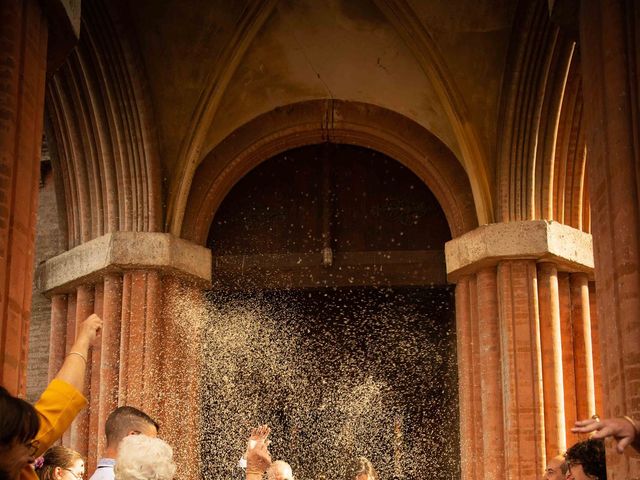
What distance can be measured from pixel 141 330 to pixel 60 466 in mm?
5154

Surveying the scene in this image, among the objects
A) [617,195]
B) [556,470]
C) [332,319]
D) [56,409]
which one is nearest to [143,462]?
[56,409]

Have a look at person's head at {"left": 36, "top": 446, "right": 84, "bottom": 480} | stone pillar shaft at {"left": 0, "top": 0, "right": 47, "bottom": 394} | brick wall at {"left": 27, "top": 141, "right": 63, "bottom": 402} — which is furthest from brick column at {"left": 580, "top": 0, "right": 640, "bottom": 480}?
brick wall at {"left": 27, "top": 141, "right": 63, "bottom": 402}

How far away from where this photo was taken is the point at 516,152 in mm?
10156

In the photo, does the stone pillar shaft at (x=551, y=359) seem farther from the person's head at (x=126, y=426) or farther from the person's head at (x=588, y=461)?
the person's head at (x=126, y=426)

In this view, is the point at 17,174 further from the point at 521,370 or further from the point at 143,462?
the point at 521,370

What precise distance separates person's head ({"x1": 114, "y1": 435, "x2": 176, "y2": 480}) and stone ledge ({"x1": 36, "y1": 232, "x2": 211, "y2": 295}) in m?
6.90

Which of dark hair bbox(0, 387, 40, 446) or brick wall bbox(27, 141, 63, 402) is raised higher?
brick wall bbox(27, 141, 63, 402)

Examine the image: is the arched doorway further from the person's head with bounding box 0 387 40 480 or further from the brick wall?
the person's head with bounding box 0 387 40 480

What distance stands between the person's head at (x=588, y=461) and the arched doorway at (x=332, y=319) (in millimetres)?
6542

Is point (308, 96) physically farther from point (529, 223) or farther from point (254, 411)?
point (254, 411)

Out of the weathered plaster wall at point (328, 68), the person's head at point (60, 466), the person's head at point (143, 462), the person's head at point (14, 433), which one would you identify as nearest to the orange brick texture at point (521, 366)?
the weathered plaster wall at point (328, 68)

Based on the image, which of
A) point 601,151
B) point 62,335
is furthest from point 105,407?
point 601,151

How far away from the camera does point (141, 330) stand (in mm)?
9883

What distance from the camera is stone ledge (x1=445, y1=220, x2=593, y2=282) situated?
9812 mm
